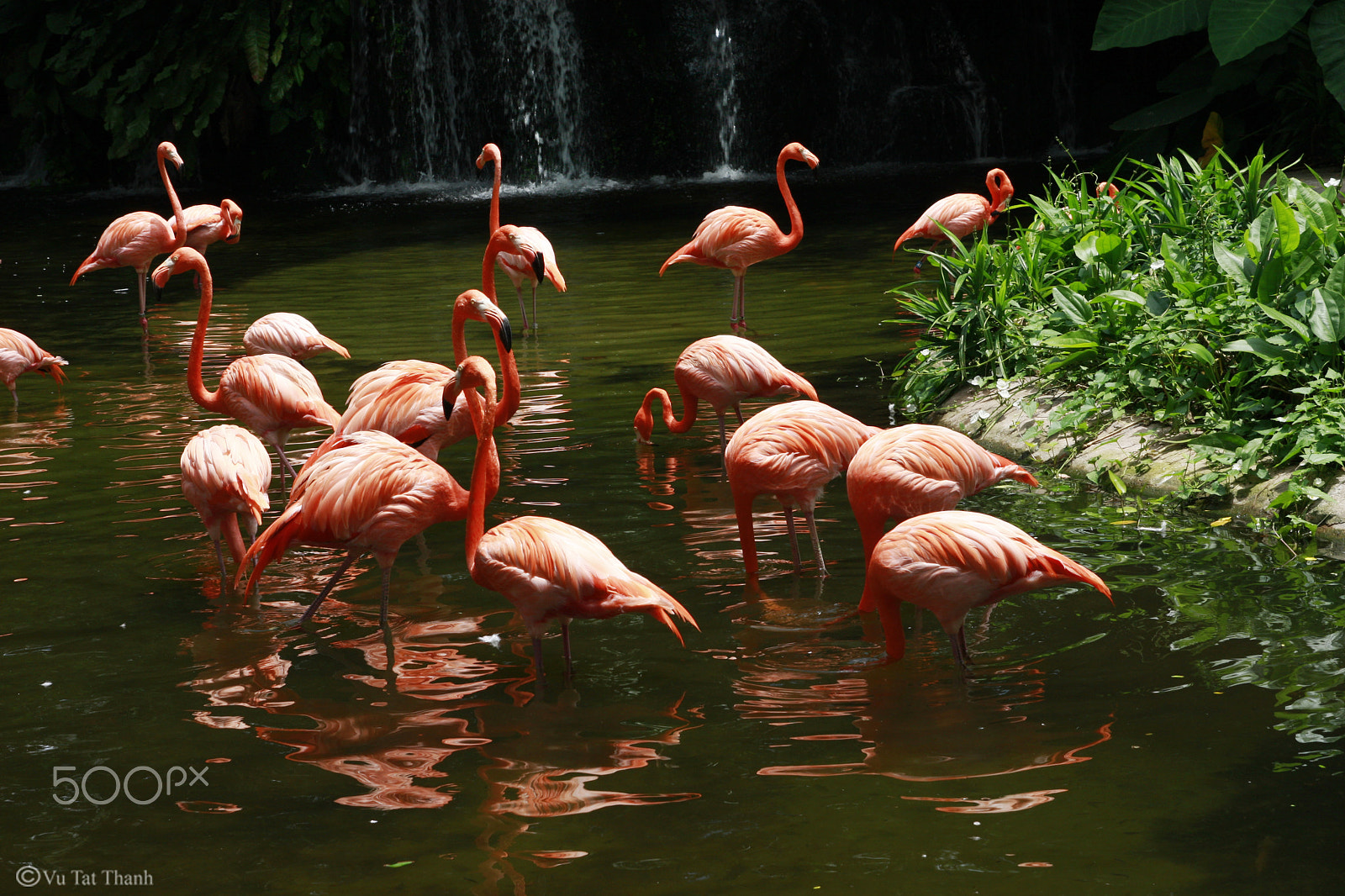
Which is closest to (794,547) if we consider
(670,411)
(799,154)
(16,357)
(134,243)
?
(670,411)

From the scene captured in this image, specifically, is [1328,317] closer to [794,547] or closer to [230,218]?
[794,547]

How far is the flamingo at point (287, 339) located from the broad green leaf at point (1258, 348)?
4.35 meters

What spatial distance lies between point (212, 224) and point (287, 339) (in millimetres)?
4124

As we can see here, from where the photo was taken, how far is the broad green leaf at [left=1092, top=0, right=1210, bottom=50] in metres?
9.27

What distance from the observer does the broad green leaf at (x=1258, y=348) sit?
478 centimetres

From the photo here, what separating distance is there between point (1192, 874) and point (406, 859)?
152 centimetres

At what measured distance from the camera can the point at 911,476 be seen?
3.94m

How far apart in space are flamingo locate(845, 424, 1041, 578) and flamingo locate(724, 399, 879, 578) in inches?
9.7

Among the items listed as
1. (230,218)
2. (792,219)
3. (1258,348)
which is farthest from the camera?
(230,218)

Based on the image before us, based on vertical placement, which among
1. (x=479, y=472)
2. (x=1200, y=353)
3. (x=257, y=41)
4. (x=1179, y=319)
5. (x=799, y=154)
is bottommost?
(x=479, y=472)

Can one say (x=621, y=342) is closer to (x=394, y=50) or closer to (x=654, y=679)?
(x=654, y=679)

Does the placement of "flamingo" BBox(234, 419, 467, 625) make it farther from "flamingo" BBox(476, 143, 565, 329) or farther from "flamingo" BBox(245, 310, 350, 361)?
"flamingo" BBox(476, 143, 565, 329)

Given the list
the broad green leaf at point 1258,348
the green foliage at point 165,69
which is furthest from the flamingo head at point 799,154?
the green foliage at point 165,69

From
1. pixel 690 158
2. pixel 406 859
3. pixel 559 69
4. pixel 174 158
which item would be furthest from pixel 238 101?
pixel 406 859
